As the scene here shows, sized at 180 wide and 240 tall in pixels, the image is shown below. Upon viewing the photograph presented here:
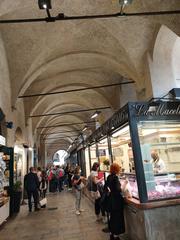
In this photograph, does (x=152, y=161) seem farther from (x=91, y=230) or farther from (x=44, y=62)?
(x=44, y=62)

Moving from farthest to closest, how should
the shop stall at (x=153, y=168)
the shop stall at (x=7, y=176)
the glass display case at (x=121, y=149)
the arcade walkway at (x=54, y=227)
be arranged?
the shop stall at (x=7, y=176)
the glass display case at (x=121, y=149)
the arcade walkway at (x=54, y=227)
the shop stall at (x=153, y=168)

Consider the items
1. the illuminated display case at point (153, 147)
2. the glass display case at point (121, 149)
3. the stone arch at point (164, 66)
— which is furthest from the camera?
the stone arch at point (164, 66)

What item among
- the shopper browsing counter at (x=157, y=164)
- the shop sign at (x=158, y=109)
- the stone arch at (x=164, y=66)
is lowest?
the shopper browsing counter at (x=157, y=164)

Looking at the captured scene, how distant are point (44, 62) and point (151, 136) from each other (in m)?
5.82

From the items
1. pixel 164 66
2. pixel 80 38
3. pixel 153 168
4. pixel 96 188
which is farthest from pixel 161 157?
pixel 80 38

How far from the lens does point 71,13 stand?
6.34 meters

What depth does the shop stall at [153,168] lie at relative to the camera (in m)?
3.74

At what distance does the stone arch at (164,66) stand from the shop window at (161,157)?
107 inches

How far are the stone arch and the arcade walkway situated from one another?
15.0 feet

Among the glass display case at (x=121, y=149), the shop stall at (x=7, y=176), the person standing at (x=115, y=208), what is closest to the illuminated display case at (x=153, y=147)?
the glass display case at (x=121, y=149)

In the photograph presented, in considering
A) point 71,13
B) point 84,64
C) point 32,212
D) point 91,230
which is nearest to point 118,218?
point 91,230

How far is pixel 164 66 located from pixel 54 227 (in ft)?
20.5

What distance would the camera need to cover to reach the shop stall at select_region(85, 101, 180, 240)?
374cm

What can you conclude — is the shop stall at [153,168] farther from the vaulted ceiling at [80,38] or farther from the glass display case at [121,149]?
the vaulted ceiling at [80,38]
